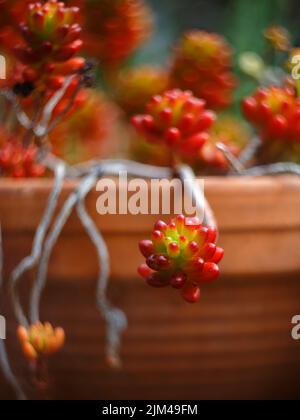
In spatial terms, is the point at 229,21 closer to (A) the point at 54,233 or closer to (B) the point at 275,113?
(B) the point at 275,113

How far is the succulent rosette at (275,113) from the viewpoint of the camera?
0.68 meters

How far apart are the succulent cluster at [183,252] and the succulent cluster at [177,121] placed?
0.17 m

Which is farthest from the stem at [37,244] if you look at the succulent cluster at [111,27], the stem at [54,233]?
the succulent cluster at [111,27]

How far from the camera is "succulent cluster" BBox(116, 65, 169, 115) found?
3.17 ft

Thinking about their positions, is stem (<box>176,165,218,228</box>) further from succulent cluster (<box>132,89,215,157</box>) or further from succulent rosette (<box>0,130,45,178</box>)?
succulent rosette (<box>0,130,45,178</box>)

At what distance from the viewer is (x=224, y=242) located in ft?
2.25

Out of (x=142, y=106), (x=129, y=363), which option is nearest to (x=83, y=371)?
(x=129, y=363)

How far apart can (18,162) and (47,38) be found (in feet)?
0.52

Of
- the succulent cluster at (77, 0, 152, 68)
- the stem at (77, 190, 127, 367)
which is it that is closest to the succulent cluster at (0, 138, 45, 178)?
the stem at (77, 190, 127, 367)

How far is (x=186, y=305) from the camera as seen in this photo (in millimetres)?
697

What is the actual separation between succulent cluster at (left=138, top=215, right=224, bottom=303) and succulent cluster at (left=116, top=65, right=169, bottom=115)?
19.7 inches

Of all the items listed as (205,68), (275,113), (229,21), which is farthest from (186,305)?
(229,21)

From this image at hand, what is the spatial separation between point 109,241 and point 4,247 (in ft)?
0.33

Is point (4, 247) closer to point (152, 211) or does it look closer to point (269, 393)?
point (152, 211)
